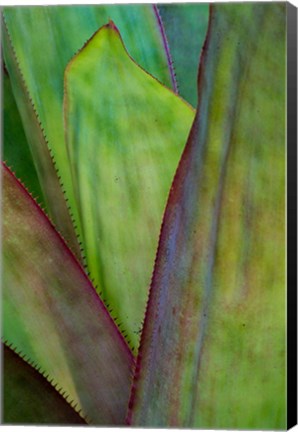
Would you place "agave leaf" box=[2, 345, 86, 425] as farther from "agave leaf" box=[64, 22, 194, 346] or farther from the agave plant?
"agave leaf" box=[64, 22, 194, 346]

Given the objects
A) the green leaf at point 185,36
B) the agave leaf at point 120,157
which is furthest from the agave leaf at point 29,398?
the green leaf at point 185,36

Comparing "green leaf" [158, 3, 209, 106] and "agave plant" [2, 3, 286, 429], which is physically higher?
"green leaf" [158, 3, 209, 106]

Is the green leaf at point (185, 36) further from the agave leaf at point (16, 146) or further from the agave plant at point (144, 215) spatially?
the agave leaf at point (16, 146)

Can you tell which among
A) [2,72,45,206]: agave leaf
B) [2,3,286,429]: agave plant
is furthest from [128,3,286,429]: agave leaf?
[2,72,45,206]: agave leaf

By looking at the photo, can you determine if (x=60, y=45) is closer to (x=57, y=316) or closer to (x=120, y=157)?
(x=120, y=157)

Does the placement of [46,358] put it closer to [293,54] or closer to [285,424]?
[285,424]

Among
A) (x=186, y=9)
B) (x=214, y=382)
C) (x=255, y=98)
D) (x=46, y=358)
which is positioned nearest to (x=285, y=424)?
(x=214, y=382)

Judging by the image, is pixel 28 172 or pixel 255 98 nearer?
pixel 255 98

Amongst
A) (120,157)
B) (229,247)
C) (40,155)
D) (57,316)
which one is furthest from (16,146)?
(229,247)
